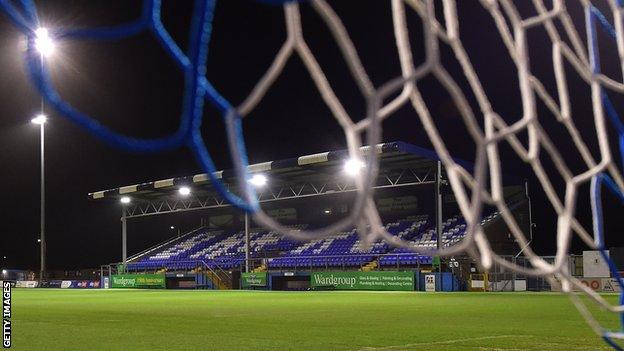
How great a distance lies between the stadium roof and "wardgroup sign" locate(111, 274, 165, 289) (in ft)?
14.5

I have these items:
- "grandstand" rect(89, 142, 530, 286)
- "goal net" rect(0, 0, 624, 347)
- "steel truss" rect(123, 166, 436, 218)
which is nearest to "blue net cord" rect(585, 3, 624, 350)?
"goal net" rect(0, 0, 624, 347)

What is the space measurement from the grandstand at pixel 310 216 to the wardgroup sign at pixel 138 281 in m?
1.93

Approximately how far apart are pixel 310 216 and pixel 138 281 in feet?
32.6

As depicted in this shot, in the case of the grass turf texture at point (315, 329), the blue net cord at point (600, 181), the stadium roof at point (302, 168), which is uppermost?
the stadium roof at point (302, 168)

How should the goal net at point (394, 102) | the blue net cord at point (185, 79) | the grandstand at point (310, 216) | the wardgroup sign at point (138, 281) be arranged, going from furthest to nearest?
the wardgroup sign at point (138, 281) < the grandstand at point (310, 216) < the goal net at point (394, 102) < the blue net cord at point (185, 79)

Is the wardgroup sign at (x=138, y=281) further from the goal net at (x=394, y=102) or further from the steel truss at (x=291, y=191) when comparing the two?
the goal net at (x=394, y=102)

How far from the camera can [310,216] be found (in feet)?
135

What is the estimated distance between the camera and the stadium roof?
2877cm

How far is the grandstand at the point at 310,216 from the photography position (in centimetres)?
3156

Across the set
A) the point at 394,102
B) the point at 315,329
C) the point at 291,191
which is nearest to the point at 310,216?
the point at 291,191

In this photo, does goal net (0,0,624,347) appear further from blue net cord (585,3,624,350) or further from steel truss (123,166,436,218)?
steel truss (123,166,436,218)

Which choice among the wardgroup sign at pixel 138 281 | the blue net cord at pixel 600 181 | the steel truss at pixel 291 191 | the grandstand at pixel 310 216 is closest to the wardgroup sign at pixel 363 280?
the grandstand at pixel 310 216

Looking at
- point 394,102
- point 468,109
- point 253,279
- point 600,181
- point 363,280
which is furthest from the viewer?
point 253,279

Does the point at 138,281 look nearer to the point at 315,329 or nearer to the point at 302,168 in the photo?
the point at 302,168
